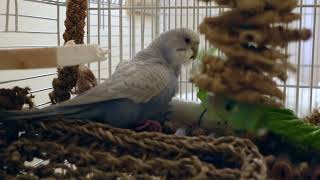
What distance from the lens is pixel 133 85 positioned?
0.47m

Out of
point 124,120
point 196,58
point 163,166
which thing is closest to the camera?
point 163,166

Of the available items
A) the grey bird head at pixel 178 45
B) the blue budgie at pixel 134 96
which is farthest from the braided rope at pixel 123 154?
the grey bird head at pixel 178 45

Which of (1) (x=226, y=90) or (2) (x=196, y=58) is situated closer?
(1) (x=226, y=90)

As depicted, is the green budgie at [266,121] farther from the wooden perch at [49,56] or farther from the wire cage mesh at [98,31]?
the wire cage mesh at [98,31]

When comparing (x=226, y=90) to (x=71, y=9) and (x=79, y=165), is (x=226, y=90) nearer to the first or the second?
(x=79, y=165)

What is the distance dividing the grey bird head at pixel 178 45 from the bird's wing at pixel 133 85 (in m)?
0.05

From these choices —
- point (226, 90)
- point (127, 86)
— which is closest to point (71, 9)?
point (127, 86)

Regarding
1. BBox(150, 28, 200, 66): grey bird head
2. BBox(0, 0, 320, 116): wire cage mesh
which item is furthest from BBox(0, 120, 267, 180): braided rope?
BBox(0, 0, 320, 116): wire cage mesh

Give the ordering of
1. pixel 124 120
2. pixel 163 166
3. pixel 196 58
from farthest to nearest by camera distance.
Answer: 1. pixel 196 58
2. pixel 124 120
3. pixel 163 166

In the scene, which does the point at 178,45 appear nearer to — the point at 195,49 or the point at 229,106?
the point at 195,49

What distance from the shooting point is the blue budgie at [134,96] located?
441mm

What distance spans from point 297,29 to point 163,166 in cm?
19

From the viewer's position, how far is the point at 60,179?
1.26 ft

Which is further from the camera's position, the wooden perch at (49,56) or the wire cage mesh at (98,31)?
the wire cage mesh at (98,31)
